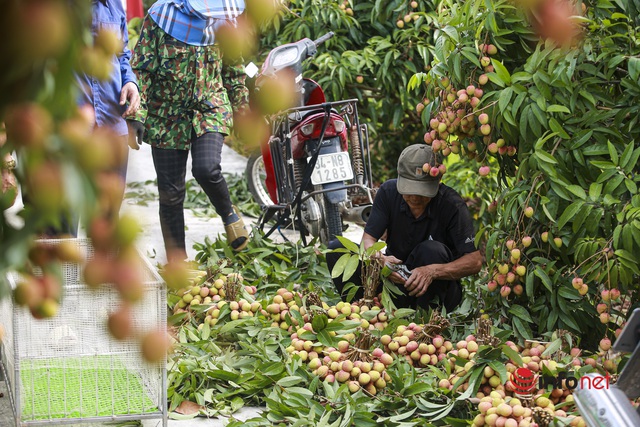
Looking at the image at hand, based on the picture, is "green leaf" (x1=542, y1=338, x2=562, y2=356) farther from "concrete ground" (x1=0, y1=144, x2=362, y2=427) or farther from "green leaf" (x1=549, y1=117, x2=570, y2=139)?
"concrete ground" (x1=0, y1=144, x2=362, y2=427)

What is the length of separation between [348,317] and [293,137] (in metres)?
1.61

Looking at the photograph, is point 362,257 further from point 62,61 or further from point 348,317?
point 62,61

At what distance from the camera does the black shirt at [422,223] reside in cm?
378

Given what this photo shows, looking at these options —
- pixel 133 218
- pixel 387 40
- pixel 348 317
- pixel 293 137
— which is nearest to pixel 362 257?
pixel 348 317

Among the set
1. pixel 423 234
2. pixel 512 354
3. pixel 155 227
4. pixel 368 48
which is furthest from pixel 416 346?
pixel 155 227

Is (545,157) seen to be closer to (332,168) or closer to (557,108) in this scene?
(557,108)

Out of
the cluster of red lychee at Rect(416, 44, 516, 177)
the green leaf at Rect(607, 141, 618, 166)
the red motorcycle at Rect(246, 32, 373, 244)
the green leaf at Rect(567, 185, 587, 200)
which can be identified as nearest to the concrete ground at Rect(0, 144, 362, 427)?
the red motorcycle at Rect(246, 32, 373, 244)

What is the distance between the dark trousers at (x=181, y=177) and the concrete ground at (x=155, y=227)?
146 mm

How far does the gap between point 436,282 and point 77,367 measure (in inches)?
66.3

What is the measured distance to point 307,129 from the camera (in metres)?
4.88

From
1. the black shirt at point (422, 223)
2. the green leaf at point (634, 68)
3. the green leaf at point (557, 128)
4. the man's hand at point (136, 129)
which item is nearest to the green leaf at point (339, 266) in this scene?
the black shirt at point (422, 223)

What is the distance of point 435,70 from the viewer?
3457mm

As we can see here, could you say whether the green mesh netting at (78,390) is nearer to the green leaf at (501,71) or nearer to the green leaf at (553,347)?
the green leaf at (553,347)

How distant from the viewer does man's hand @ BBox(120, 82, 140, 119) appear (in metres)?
3.83
